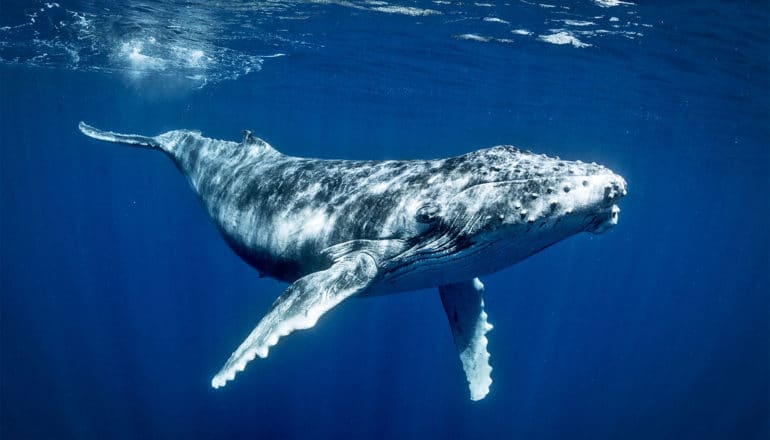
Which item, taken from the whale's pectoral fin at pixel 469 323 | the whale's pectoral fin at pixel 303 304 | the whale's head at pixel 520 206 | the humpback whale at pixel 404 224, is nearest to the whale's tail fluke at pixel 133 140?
the humpback whale at pixel 404 224

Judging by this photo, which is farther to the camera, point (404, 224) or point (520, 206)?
point (404, 224)

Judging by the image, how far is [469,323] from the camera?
7.02m

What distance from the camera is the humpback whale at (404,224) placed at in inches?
167

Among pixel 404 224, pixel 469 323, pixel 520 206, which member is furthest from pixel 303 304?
pixel 469 323

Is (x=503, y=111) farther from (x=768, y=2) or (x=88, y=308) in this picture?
(x=88, y=308)

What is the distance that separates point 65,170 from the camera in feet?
411

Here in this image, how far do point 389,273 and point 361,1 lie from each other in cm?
1327

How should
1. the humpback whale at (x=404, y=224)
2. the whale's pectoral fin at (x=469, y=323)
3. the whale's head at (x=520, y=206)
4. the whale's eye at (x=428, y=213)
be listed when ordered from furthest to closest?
the whale's pectoral fin at (x=469, y=323) → the whale's eye at (x=428, y=213) → the humpback whale at (x=404, y=224) → the whale's head at (x=520, y=206)

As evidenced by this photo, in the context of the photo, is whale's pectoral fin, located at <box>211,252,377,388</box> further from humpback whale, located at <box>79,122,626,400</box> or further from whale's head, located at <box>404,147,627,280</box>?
whale's head, located at <box>404,147,627,280</box>

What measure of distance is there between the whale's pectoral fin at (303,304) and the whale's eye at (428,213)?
656 millimetres

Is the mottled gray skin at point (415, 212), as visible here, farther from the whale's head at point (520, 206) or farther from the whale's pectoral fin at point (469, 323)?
the whale's pectoral fin at point (469, 323)

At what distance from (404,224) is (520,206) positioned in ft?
4.36

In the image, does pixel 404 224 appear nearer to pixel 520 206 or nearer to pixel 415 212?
pixel 415 212

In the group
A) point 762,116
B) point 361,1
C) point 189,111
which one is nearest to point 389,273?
point 361,1
